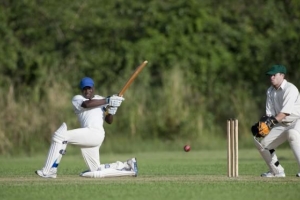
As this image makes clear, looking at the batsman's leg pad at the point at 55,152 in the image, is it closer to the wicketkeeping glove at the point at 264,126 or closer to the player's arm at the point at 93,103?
the player's arm at the point at 93,103

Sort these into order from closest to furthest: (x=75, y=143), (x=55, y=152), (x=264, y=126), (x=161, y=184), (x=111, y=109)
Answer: (x=161, y=184) → (x=55, y=152) → (x=264, y=126) → (x=75, y=143) → (x=111, y=109)

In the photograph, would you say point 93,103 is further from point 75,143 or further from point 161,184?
point 161,184

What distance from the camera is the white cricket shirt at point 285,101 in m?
11.2

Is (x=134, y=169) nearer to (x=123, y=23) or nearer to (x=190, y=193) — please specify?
(x=190, y=193)

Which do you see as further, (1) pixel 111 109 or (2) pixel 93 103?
(1) pixel 111 109

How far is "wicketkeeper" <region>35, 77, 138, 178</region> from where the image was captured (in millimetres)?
11148

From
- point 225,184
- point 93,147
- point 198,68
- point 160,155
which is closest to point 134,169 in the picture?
point 93,147

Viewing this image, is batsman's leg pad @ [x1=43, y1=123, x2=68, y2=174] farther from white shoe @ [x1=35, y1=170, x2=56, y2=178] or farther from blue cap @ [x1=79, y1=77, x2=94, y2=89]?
blue cap @ [x1=79, y1=77, x2=94, y2=89]

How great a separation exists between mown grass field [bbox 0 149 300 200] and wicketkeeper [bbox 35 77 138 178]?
15 centimetres

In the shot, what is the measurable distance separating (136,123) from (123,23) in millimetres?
3387

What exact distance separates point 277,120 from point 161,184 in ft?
5.14

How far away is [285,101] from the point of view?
11.2m

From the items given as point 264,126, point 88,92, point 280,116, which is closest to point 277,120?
point 280,116

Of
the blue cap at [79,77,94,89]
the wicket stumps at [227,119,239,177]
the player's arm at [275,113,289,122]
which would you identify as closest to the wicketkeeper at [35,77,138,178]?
the blue cap at [79,77,94,89]
